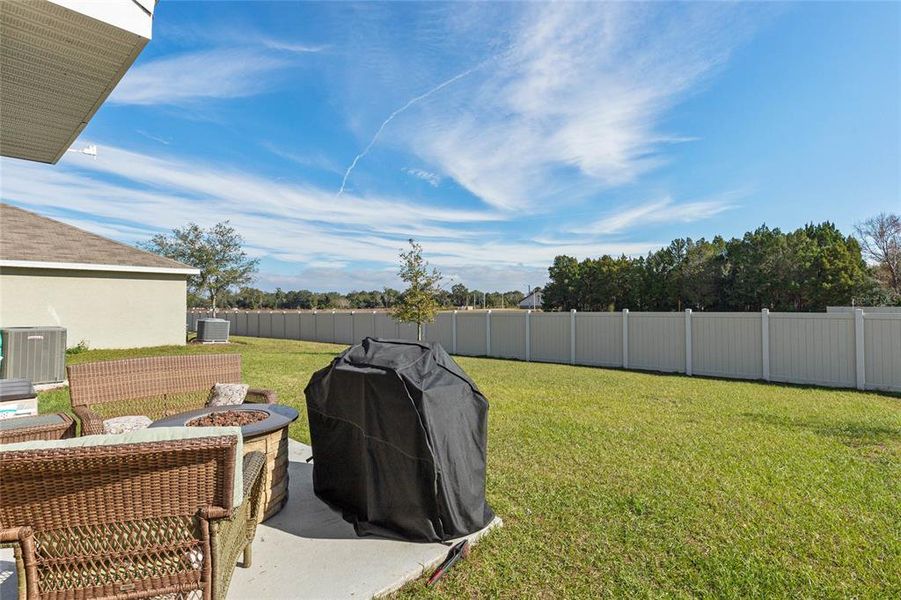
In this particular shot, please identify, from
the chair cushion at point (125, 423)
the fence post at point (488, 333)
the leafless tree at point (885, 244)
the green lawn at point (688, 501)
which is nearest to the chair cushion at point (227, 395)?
the chair cushion at point (125, 423)

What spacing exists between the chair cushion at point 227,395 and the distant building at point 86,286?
11754 mm

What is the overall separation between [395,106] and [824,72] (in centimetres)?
903

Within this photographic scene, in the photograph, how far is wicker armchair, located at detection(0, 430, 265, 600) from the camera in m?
1.50

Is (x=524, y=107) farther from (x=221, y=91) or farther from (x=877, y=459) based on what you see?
(x=877, y=459)

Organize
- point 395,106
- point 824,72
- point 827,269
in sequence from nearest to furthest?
point 824,72, point 395,106, point 827,269

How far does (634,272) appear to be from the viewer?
3931 centimetres

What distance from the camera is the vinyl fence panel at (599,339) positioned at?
12688 mm

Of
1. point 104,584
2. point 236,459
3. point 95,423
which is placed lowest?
point 104,584

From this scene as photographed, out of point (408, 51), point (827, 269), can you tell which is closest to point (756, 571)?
point (408, 51)

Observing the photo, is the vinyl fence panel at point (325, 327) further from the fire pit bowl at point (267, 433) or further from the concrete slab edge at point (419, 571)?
the concrete slab edge at point (419, 571)

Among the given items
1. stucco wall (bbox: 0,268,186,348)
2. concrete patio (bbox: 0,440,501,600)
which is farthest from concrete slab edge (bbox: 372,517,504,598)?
stucco wall (bbox: 0,268,186,348)

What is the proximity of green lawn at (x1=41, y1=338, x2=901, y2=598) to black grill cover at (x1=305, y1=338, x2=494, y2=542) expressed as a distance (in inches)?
15.0

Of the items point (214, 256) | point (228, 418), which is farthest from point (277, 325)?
point (228, 418)

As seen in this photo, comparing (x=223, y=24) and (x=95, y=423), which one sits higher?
(x=223, y=24)
